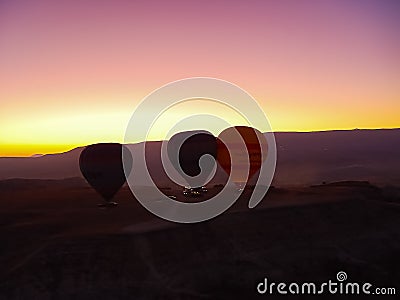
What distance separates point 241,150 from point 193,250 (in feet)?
148

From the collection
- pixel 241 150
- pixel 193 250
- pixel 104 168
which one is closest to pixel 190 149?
pixel 104 168

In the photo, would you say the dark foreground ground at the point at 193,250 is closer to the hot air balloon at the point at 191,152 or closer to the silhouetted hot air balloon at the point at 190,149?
the hot air balloon at the point at 191,152

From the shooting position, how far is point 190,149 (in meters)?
87.2

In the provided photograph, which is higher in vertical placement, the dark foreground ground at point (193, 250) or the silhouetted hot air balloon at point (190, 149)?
the silhouetted hot air balloon at point (190, 149)

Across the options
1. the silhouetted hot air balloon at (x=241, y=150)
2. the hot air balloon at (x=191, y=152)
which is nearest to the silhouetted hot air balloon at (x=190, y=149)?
the hot air balloon at (x=191, y=152)

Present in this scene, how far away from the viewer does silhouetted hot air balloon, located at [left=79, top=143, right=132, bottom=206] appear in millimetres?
81062

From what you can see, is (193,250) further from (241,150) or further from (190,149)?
(241,150)

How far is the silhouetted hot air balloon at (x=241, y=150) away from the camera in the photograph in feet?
328

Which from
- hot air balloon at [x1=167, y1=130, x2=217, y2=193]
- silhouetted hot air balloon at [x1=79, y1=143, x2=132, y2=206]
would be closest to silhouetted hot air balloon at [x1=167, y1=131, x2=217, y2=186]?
hot air balloon at [x1=167, y1=130, x2=217, y2=193]

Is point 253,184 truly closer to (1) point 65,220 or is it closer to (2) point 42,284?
(1) point 65,220

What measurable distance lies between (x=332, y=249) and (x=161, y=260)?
20184 mm

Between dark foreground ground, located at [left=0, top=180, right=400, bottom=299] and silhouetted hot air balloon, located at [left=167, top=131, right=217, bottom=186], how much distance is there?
39.6 feet

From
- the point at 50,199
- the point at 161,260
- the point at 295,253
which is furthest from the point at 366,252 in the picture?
the point at 50,199

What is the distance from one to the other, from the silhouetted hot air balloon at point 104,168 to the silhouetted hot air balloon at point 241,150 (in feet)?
63.2
